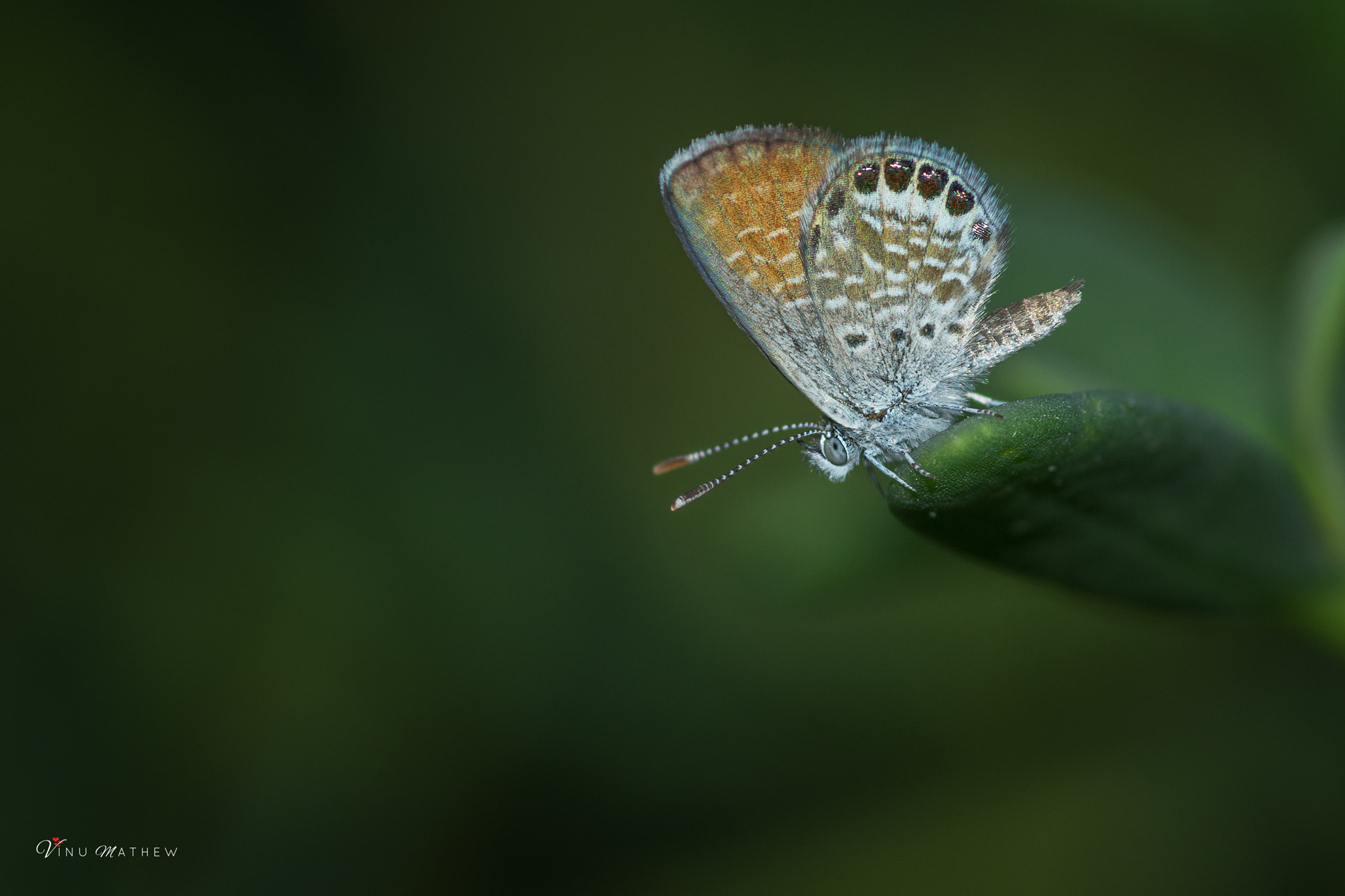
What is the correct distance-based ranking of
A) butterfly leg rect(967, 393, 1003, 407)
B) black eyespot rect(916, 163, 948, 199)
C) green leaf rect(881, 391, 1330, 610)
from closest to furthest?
1. green leaf rect(881, 391, 1330, 610)
2. butterfly leg rect(967, 393, 1003, 407)
3. black eyespot rect(916, 163, 948, 199)

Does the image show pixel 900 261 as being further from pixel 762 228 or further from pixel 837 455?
pixel 837 455

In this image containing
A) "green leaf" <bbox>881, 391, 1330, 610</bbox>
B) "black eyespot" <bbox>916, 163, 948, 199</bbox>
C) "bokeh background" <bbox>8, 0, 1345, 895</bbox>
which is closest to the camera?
"green leaf" <bbox>881, 391, 1330, 610</bbox>

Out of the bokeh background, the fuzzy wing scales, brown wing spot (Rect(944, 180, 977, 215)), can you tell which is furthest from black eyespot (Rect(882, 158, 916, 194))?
the bokeh background

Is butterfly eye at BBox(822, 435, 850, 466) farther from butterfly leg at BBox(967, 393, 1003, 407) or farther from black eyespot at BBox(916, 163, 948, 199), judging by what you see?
black eyespot at BBox(916, 163, 948, 199)

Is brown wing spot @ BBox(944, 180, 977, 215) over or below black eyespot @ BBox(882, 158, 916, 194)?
below

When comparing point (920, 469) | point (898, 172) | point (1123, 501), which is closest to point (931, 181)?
point (898, 172)

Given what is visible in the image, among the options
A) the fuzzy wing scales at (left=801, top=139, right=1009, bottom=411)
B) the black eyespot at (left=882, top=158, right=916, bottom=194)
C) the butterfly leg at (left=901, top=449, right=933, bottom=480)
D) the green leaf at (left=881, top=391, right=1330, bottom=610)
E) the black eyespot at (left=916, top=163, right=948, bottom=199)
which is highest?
the black eyespot at (left=882, top=158, right=916, bottom=194)
